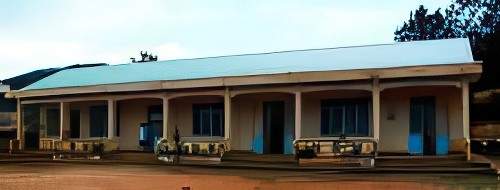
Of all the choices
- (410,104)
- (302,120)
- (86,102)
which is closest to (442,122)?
(410,104)

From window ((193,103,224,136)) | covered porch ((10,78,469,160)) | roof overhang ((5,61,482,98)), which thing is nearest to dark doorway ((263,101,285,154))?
covered porch ((10,78,469,160))

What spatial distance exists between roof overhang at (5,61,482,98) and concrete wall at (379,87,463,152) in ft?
4.42

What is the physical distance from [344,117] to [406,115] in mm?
1995

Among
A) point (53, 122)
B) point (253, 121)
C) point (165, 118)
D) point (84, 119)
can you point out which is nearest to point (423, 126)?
point (253, 121)

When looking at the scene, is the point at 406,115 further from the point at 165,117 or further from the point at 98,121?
the point at 98,121

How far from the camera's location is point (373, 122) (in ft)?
60.3

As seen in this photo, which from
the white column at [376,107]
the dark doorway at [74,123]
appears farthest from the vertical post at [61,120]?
the white column at [376,107]

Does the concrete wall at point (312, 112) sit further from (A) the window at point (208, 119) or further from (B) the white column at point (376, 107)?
(A) the window at point (208, 119)

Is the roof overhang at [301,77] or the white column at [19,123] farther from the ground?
the roof overhang at [301,77]

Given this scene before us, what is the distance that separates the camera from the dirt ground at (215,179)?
1384 centimetres

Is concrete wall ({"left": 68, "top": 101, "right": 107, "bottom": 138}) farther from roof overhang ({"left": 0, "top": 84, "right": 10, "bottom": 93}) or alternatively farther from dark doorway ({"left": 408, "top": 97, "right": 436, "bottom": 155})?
dark doorway ({"left": 408, "top": 97, "right": 436, "bottom": 155})

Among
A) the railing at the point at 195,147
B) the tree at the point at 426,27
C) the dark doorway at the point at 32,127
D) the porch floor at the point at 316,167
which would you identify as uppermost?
the tree at the point at 426,27

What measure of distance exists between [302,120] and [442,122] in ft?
15.0

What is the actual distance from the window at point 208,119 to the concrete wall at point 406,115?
600 centimetres
